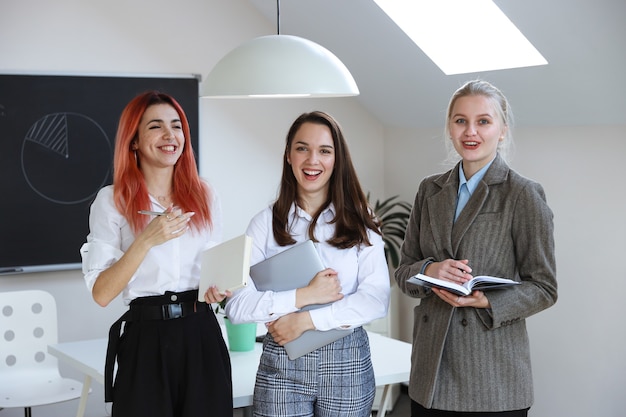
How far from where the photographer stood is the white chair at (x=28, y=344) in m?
4.00

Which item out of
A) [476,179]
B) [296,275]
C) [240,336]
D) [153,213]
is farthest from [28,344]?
[476,179]

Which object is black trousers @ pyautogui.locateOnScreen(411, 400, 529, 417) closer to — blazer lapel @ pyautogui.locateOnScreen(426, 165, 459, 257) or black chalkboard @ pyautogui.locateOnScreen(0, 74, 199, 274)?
blazer lapel @ pyautogui.locateOnScreen(426, 165, 459, 257)

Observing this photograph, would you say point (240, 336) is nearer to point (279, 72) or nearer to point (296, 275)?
point (296, 275)

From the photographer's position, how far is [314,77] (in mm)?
2447

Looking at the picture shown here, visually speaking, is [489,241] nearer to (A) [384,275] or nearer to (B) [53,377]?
(A) [384,275]

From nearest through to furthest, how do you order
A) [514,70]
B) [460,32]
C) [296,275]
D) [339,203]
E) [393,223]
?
[296,275] → [339,203] → [514,70] → [460,32] → [393,223]

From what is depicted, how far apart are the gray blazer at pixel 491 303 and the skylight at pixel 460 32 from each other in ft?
6.60

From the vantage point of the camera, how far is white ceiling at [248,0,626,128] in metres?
3.52

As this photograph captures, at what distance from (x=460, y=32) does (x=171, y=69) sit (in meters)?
1.66

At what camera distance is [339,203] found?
8.58 feet

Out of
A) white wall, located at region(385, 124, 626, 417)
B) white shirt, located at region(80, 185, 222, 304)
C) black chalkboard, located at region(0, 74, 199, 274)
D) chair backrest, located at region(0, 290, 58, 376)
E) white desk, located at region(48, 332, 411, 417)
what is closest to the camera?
white shirt, located at region(80, 185, 222, 304)

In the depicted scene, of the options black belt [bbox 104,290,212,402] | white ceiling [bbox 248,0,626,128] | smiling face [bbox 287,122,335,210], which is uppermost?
white ceiling [bbox 248,0,626,128]

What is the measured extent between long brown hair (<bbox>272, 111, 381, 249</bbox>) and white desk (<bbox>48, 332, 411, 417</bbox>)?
688 millimetres

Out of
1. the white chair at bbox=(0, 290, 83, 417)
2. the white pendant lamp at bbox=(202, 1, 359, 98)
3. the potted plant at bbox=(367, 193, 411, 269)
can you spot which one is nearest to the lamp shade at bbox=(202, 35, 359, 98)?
the white pendant lamp at bbox=(202, 1, 359, 98)
